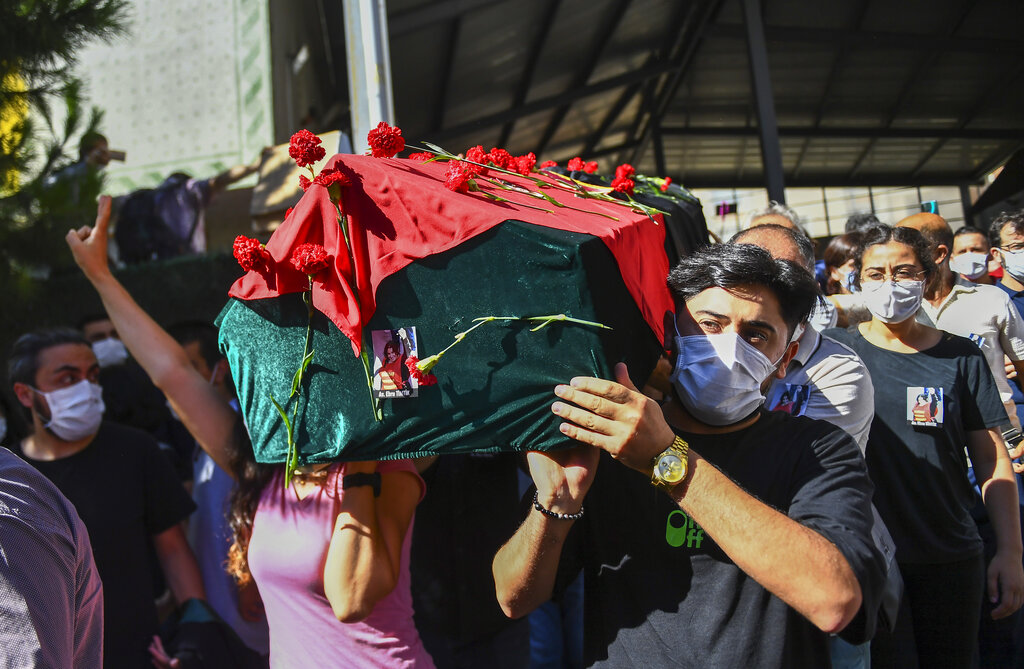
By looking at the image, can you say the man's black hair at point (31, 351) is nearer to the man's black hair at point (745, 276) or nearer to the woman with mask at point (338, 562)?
the woman with mask at point (338, 562)

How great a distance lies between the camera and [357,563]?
6.34ft

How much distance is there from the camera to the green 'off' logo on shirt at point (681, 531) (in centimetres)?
169

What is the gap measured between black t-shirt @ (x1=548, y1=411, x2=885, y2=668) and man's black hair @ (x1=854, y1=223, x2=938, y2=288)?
150cm

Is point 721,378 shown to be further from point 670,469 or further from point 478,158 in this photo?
point 478,158

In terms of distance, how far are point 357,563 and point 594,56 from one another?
10246mm

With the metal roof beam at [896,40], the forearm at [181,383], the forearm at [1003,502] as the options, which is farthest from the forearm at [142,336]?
the metal roof beam at [896,40]

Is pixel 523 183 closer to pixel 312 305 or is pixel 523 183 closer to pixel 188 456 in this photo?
pixel 312 305

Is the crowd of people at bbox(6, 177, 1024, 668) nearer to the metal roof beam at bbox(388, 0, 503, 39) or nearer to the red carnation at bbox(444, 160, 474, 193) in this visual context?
the red carnation at bbox(444, 160, 474, 193)

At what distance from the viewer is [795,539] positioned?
1.48 meters

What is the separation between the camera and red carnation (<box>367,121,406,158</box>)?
194 centimetres

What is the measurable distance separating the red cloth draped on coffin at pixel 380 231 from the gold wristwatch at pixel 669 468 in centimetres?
40

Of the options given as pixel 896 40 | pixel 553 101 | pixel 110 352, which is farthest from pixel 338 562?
pixel 896 40

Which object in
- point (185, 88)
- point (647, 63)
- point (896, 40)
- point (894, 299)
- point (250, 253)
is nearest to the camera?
point (250, 253)

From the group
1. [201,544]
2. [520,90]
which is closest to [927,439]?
[201,544]
